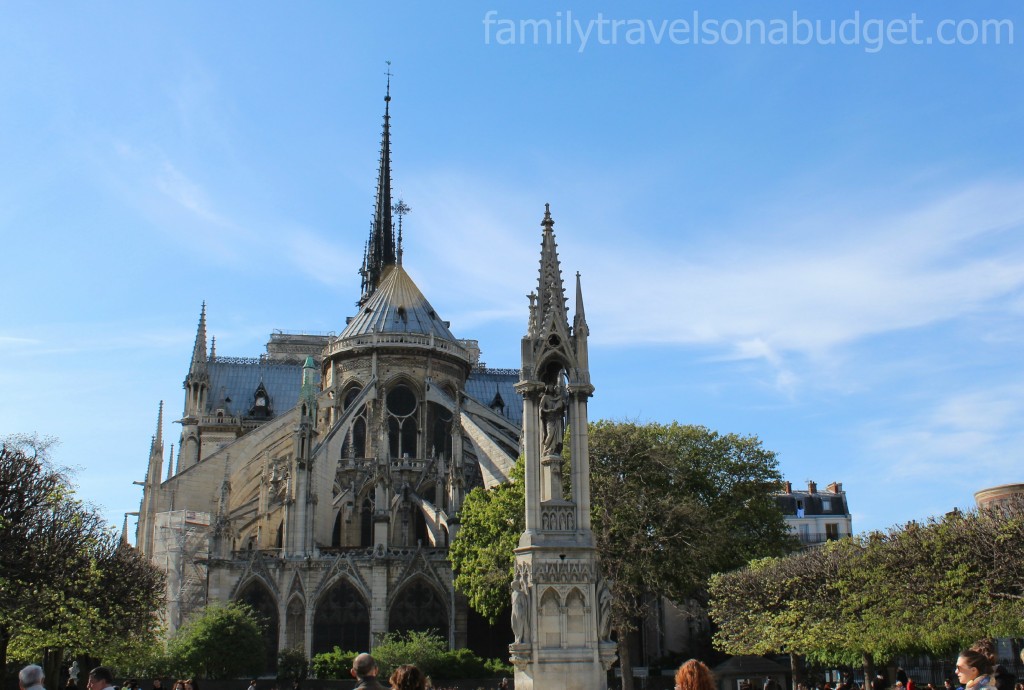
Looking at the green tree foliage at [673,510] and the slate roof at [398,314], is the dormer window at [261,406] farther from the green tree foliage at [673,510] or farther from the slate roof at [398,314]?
the green tree foliage at [673,510]

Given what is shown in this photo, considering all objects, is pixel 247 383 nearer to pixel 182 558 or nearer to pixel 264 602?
pixel 182 558

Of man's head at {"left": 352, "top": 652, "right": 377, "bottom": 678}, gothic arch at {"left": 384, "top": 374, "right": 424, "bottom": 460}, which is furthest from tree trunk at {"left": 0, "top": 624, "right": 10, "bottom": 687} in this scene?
gothic arch at {"left": 384, "top": 374, "right": 424, "bottom": 460}

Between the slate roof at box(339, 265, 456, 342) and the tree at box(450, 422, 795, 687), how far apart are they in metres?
21.4

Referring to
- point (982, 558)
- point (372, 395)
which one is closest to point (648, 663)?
point (372, 395)

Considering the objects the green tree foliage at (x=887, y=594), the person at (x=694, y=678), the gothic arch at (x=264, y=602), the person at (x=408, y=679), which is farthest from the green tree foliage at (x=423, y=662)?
the person at (x=694, y=678)

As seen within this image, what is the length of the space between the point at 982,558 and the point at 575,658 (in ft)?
49.7

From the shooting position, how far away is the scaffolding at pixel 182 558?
162 ft

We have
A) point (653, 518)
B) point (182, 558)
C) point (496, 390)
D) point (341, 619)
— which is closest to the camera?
point (653, 518)

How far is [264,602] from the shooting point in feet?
159

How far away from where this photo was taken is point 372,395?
197 ft

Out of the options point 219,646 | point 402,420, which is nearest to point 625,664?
point 219,646

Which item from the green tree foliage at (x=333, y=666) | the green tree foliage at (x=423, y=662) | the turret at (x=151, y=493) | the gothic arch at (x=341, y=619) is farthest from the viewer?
the turret at (x=151, y=493)

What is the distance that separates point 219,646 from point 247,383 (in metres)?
41.8

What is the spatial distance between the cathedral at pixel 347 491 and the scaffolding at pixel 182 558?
93 millimetres
